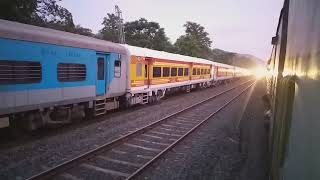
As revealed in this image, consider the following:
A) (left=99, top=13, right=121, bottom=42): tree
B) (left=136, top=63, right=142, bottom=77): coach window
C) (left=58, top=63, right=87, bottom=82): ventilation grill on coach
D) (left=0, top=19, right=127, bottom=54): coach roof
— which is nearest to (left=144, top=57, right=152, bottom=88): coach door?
(left=136, top=63, right=142, bottom=77): coach window

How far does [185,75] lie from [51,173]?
22.1 meters

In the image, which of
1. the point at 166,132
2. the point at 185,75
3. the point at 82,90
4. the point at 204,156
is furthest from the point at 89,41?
the point at 185,75

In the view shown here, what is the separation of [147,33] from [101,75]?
50.7 m

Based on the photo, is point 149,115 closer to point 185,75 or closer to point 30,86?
point 30,86

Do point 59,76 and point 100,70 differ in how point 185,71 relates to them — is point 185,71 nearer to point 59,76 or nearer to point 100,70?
point 100,70

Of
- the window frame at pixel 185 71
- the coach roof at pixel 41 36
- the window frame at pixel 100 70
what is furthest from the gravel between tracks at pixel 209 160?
the window frame at pixel 185 71

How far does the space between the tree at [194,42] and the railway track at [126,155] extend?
193 ft

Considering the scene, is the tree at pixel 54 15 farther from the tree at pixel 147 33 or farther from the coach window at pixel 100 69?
the tree at pixel 147 33

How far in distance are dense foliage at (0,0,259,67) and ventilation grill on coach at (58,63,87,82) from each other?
12.7 meters

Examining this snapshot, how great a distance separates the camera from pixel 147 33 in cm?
6316

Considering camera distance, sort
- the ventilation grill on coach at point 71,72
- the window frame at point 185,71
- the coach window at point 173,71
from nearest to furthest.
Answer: the ventilation grill on coach at point 71,72 < the coach window at point 173,71 < the window frame at point 185,71

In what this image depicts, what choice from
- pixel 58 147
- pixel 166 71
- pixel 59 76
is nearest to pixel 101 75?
pixel 59 76

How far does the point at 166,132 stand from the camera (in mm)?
11812

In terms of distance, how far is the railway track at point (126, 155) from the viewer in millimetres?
7027
